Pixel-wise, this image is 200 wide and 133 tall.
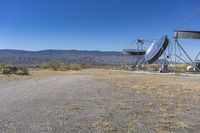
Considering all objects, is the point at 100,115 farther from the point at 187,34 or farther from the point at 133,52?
the point at 133,52

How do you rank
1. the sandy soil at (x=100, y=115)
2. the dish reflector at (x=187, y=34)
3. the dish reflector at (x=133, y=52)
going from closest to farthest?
the sandy soil at (x=100, y=115)
the dish reflector at (x=187, y=34)
the dish reflector at (x=133, y=52)

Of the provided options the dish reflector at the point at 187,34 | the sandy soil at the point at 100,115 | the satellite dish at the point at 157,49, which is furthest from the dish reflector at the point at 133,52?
the sandy soil at the point at 100,115

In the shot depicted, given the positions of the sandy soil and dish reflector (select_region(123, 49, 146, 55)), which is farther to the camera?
dish reflector (select_region(123, 49, 146, 55))

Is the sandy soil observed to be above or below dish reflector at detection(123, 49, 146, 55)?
below

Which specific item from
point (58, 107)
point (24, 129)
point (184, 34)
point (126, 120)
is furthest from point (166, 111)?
point (184, 34)

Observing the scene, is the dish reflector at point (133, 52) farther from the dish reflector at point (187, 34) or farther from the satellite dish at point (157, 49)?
the dish reflector at point (187, 34)

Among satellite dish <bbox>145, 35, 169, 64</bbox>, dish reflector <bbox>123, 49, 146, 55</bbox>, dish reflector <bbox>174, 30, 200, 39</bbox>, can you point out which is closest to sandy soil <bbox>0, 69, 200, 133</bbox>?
dish reflector <bbox>174, 30, 200, 39</bbox>

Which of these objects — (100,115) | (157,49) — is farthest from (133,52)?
(100,115)

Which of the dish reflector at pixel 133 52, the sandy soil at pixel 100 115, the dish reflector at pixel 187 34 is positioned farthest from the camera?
the dish reflector at pixel 133 52

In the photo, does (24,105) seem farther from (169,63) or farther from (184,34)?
(169,63)

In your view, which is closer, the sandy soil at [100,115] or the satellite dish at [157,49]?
the sandy soil at [100,115]

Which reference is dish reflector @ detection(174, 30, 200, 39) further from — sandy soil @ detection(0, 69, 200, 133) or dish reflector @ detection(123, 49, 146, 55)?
dish reflector @ detection(123, 49, 146, 55)

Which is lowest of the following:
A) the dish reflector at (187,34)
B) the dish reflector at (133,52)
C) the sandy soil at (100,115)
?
the sandy soil at (100,115)

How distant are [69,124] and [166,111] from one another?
3820 millimetres
